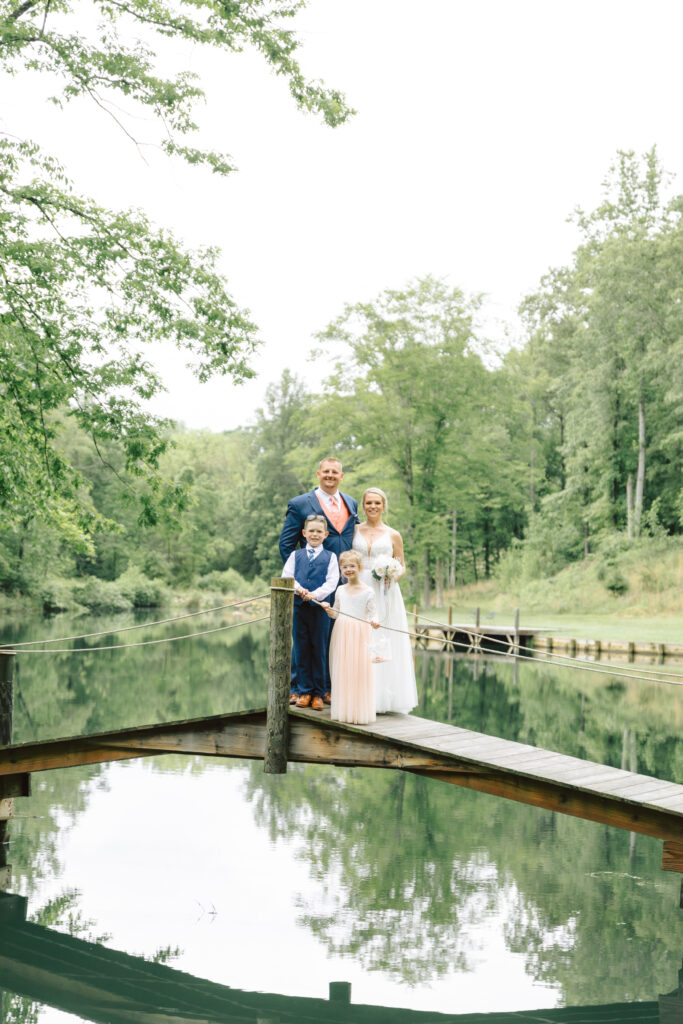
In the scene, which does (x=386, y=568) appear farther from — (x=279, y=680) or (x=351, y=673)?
(x=279, y=680)

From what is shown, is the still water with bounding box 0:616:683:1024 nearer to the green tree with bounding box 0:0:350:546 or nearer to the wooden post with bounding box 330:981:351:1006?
the wooden post with bounding box 330:981:351:1006

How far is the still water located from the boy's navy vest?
285 centimetres

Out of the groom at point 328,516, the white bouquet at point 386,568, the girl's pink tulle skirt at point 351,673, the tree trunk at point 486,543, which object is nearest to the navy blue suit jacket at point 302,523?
the groom at point 328,516

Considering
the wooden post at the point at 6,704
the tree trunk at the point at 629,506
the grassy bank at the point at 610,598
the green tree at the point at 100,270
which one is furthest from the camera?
the tree trunk at the point at 629,506

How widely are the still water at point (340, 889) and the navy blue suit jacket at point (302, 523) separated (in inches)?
123

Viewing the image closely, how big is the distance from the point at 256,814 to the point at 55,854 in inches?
110

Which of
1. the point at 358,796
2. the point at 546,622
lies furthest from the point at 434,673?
the point at 358,796

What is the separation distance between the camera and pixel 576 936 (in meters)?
8.09

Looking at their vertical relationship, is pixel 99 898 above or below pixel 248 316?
below

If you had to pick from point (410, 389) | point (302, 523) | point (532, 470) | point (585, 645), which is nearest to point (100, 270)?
point (302, 523)

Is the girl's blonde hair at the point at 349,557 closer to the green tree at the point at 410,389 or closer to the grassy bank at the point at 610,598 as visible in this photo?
the grassy bank at the point at 610,598

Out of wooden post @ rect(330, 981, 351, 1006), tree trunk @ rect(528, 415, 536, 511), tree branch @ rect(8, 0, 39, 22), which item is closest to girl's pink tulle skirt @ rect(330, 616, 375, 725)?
wooden post @ rect(330, 981, 351, 1006)

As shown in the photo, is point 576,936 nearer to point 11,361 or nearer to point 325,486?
point 325,486

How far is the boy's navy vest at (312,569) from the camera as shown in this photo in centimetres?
742
